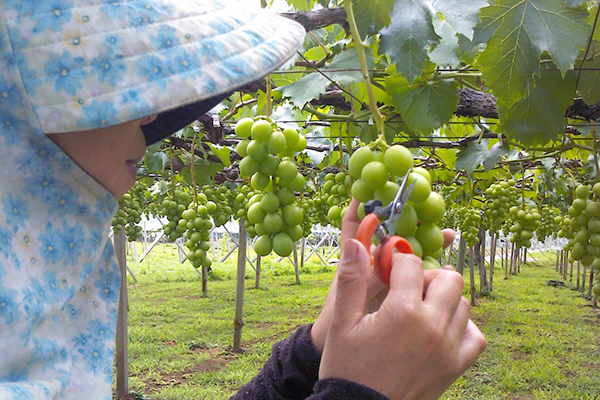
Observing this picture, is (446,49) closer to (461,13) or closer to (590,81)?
(461,13)

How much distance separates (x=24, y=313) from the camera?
0.62 m

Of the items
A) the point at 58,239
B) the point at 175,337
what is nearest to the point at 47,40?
the point at 58,239

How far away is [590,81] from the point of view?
184 cm

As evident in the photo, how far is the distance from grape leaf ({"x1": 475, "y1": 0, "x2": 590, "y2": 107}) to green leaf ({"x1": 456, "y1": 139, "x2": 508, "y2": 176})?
1813 millimetres

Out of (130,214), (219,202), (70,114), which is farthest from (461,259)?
(70,114)

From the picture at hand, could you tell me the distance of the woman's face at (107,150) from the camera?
2.30 feet

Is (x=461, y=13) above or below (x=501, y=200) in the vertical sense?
above

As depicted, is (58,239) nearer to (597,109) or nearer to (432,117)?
(432,117)

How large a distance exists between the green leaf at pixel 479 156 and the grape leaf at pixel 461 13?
194 centimetres

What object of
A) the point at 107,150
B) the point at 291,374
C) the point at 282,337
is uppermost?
the point at 107,150

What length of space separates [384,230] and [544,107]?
1.33 m

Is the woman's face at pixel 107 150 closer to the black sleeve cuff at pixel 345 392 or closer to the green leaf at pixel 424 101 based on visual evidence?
the black sleeve cuff at pixel 345 392

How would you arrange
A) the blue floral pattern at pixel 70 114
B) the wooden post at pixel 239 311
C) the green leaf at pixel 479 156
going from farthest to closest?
the wooden post at pixel 239 311
the green leaf at pixel 479 156
the blue floral pattern at pixel 70 114

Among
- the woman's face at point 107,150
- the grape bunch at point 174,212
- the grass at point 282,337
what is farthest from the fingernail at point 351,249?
the grass at point 282,337
